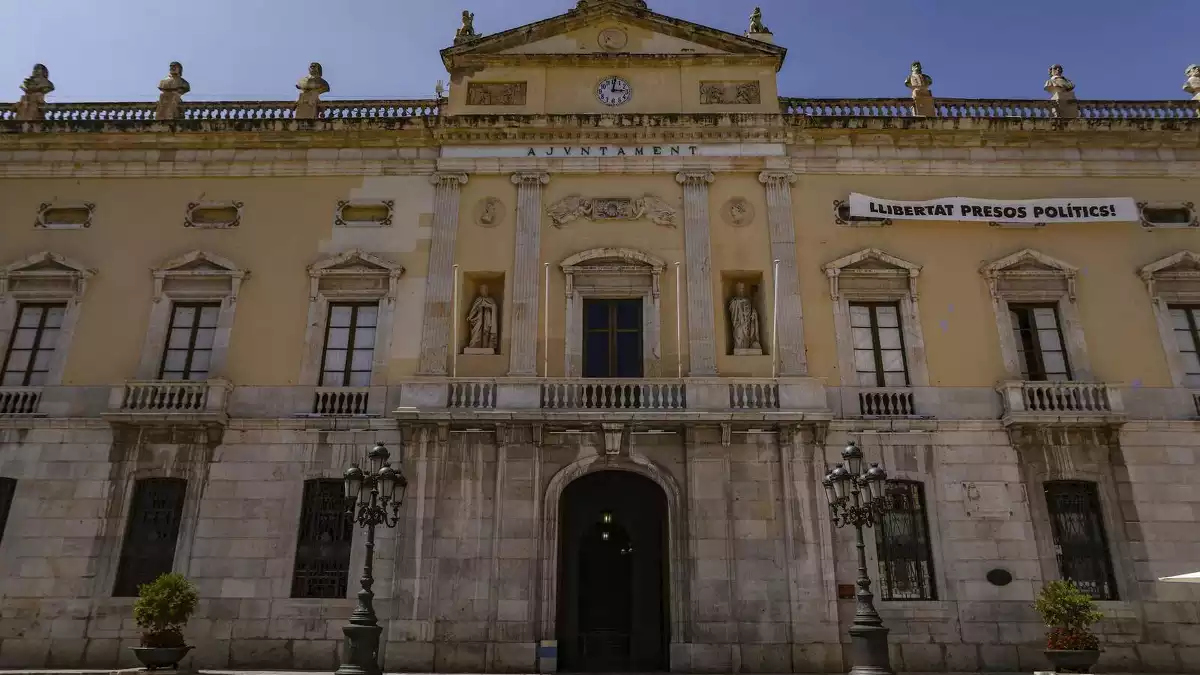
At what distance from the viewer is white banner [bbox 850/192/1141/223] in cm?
1884

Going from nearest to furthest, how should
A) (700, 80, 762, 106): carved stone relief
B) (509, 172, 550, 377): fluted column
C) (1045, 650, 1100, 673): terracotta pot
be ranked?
(1045, 650, 1100, 673): terracotta pot, (509, 172, 550, 377): fluted column, (700, 80, 762, 106): carved stone relief

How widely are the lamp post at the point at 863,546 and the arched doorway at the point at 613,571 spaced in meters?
4.93

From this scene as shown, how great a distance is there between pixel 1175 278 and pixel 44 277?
26.1 meters

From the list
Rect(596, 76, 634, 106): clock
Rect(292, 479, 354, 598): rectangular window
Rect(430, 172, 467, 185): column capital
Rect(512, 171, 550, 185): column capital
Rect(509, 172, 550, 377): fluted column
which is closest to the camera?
Rect(292, 479, 354, 598): rectangular window

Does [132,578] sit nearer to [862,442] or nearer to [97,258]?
[97,258]

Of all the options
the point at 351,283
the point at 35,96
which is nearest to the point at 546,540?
the point at 351,283

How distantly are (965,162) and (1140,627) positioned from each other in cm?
1076

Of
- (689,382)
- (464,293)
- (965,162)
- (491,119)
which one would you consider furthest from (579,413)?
(965,162)

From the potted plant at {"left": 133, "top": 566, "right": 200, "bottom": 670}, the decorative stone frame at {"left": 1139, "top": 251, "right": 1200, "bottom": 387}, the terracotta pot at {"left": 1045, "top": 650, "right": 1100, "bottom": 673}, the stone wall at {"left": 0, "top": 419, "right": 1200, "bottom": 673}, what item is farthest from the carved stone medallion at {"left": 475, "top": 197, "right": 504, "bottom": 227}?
the decorative stone frame at {"left": 1139, "top": 251, "right": 1200, "bottom": 387}

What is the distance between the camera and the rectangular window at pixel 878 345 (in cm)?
1795

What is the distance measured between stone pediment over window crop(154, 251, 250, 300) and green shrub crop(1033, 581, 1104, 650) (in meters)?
18.0

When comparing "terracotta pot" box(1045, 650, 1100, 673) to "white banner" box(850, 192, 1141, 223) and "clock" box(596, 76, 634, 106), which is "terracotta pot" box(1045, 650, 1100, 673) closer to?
"white banner" box(850, 192, 1141, 223)

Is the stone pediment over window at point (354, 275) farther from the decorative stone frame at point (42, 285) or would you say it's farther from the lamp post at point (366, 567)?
the lamp post at point (366, 567)

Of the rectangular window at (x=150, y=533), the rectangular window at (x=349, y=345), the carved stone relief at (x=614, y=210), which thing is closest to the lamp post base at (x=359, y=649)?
the rectangular window at (x=150, y=533)
